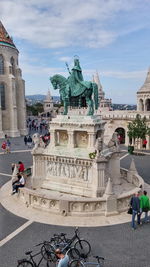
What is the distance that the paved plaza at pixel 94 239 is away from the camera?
7.11m

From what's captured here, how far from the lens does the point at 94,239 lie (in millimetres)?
8188

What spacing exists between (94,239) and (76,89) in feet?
24.9

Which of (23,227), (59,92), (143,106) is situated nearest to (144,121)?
(143,106)

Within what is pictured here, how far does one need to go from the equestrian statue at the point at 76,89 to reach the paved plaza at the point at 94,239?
5.99 m

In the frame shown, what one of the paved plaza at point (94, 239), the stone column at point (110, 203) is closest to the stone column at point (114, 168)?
the stone column at point (110, 203)

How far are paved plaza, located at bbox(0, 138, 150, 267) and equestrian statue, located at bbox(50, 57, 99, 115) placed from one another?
5.99 m

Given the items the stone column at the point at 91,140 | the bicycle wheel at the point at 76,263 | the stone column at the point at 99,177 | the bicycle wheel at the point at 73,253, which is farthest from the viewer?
the stone column at the point at 91,140

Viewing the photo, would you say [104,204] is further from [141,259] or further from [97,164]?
[141,259]

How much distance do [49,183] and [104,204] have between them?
3921 mm

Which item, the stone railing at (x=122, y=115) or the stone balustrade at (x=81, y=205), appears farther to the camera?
the stone railing at (x=122, y=115)

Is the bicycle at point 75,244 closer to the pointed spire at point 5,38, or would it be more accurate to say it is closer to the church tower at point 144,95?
the church tower at point 144,95

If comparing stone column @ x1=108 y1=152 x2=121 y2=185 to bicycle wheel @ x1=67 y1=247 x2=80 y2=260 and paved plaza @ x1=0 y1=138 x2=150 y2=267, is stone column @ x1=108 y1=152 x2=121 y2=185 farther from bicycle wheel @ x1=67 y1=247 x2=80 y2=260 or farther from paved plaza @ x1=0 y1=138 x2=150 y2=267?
bicycle wheel @ x1=67 y1=247 x2=80 y2=260

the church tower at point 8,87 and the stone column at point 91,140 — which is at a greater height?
the church tower at point 8,87

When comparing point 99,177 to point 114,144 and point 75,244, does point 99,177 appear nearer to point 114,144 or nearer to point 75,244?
point 114,144
